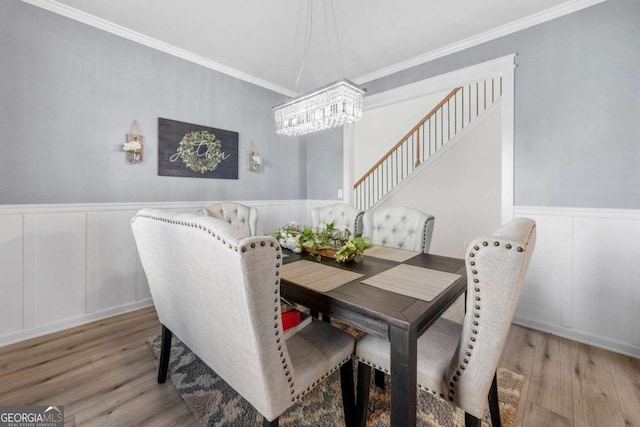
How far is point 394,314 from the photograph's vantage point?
943 mm

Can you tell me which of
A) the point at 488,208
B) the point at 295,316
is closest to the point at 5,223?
the point at 295,316

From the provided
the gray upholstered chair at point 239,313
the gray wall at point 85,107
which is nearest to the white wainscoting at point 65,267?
the gray wall at point 85,107

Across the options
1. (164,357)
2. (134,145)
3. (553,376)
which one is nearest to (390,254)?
(553,376)

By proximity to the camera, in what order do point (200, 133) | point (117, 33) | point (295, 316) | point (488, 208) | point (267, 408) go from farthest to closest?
point (488, 208)
point (200, 133)
point (117, 33)
point (295, 316)
point (267, 408)

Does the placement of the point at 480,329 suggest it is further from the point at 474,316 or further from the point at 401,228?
the point at 401,228

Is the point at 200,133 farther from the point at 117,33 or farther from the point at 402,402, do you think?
the point at 402,402

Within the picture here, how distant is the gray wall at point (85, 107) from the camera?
6.63ft

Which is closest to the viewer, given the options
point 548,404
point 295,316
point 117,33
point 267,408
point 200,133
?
point 267,408

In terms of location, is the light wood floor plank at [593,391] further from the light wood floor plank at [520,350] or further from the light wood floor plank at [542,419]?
the light wood floor plank at [520,350]

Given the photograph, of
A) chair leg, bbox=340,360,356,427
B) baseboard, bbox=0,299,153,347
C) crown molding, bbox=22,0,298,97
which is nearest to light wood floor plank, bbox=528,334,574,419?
chair leg, bbox=340,360,356,427

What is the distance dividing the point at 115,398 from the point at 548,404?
2.37 meters

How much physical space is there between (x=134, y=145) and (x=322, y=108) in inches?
71.4

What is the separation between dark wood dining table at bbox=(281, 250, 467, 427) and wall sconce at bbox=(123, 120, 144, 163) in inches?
84.4

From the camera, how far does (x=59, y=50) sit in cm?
218
